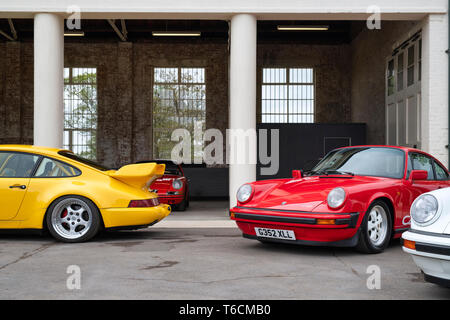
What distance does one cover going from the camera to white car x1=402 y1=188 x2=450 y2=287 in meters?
3.48

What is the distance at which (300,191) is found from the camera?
18.8 feet

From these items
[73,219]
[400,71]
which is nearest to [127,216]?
[73,219]

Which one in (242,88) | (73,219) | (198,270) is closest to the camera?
(198,270)

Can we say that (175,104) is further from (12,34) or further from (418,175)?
(418,175)

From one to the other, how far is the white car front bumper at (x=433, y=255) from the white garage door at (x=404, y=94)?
8734 mm

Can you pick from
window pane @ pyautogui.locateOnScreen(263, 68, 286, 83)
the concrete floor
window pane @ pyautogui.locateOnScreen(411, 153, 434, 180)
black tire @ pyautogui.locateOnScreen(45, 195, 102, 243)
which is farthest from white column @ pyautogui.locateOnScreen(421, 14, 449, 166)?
window pane @ pyautogui.locateOnScreen(263, 68, 286, 83)

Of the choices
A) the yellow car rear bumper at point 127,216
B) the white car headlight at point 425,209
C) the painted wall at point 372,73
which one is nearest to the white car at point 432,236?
the white car headlight at point 425,209

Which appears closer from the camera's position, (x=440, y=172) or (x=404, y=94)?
(x=440, y=172)

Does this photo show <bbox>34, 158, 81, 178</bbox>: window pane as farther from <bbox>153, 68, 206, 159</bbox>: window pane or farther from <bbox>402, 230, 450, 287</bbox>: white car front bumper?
<bbox>153, 68, 206, 159</bbox>: window pane

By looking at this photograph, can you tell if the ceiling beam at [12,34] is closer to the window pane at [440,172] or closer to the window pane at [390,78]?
the window pane at [390,78]

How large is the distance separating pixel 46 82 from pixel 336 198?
708cm

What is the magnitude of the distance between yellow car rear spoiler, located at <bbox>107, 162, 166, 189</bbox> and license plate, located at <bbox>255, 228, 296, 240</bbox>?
1764 millimetres

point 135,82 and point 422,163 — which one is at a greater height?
point 135,82
